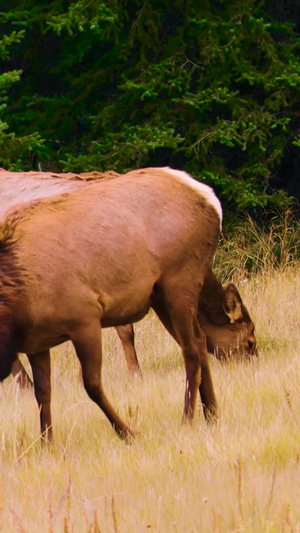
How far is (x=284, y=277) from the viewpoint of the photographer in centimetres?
1087

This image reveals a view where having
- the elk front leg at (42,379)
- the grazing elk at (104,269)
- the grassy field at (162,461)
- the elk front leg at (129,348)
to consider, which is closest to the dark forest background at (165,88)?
the elk front leg at (129,348)

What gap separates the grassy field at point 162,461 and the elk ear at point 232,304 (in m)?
0.42

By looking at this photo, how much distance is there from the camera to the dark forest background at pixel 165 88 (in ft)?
41.6

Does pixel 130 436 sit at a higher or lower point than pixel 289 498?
lower

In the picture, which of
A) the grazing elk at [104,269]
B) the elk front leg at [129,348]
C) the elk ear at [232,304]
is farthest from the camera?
the elk front leg at [129,348]

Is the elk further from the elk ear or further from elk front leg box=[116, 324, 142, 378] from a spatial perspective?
elk front leg box=[116, 324, 142, 378]

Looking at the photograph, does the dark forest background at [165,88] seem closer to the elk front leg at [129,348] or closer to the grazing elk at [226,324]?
the elk front leg at [129,348]

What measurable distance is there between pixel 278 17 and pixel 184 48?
79.6 inches

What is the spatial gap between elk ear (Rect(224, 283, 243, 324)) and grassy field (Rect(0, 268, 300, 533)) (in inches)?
16.7

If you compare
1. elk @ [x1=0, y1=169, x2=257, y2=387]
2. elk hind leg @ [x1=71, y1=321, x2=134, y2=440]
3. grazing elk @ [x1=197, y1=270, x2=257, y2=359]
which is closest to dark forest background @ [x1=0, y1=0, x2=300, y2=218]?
elk @ [x1=0, y1=169, x2=257, y2=387]

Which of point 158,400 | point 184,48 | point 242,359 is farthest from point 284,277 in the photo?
point 158,400

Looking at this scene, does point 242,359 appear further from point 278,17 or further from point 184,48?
point 278,17

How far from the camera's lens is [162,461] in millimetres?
4445

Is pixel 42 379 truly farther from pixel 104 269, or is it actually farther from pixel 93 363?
pixel 104 269
